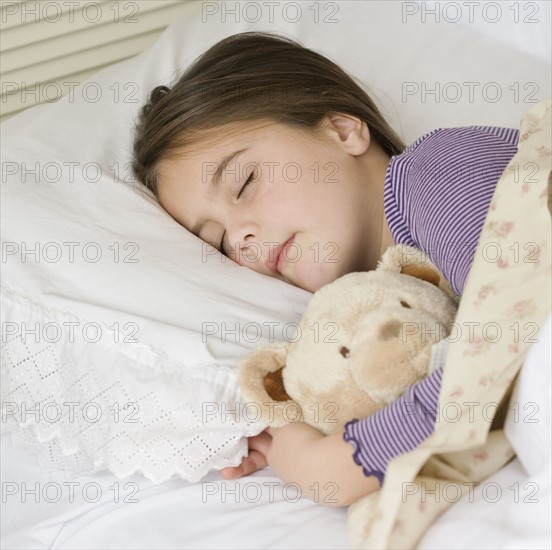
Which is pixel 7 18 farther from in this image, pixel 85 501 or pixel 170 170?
pixel 85 501

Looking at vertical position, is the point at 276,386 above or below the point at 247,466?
above

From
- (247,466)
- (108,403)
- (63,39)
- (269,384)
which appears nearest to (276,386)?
(269,384)

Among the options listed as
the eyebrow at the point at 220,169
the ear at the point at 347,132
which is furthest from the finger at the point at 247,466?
the ear at the point at 347,132

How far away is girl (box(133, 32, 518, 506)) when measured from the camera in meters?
1.16

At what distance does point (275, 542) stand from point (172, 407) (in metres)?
0.22

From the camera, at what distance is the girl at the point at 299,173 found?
1.16 meters

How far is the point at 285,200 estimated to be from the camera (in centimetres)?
135

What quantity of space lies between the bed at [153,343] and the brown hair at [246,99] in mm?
74

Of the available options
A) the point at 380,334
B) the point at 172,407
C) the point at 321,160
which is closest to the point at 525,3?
the point at 321,160

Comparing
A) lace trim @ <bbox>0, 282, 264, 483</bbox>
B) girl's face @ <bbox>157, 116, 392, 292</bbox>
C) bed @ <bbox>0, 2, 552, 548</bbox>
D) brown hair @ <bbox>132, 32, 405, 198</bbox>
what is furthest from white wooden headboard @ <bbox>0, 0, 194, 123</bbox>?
lace trim @ <bbox>0, 282, 264, 483</bbox>

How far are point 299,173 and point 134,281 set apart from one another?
12.6 inches

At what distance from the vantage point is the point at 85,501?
1184mm

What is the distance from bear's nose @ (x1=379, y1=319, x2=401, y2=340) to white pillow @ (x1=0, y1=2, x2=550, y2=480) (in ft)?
0.69

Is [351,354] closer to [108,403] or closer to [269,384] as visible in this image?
[269,384]
